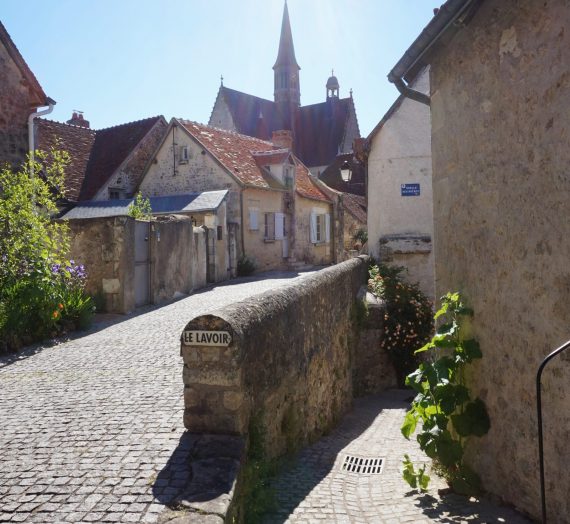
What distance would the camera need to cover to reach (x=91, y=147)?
23656 mm

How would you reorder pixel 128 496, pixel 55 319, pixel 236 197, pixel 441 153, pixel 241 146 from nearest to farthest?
pixel 128 496, pixel 441 153, pixel 55 319, pixel 236 197, pixel 241 146

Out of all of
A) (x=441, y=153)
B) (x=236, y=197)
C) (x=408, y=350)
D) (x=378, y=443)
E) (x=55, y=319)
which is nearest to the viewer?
(x=441, y=153)

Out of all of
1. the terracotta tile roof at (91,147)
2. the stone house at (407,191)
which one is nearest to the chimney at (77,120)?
the terracotta tile roof at (91,147)

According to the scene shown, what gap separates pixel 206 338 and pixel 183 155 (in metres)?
18.4

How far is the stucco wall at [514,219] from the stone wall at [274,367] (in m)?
1.68

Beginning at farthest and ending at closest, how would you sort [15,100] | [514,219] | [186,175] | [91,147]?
[91,147]
[186,175]
[15,100]
[514,219]

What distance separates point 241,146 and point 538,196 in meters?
21.7

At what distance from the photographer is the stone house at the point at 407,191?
1391cm

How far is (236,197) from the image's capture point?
20766 mm

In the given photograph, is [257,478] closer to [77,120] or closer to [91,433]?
[91,433]

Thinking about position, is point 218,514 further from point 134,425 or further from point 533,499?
point 533,499

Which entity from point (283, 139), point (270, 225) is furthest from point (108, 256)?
point (283, 139)

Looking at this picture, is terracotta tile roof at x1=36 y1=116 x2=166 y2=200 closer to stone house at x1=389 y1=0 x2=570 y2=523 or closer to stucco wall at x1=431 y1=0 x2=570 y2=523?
stone house at x1=389 y1=0 x2=570 y2=523

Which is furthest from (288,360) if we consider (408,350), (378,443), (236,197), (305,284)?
(236,197)
